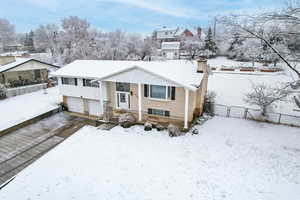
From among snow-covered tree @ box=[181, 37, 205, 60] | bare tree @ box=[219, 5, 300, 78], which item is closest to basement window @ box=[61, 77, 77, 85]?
bare tree @ box=[219, 5, 300, 78]

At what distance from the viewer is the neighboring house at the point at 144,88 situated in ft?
40.6

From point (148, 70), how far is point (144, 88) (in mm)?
1814

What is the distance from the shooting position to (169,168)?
8.51 meters

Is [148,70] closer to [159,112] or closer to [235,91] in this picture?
[159,112]

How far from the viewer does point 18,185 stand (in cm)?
798

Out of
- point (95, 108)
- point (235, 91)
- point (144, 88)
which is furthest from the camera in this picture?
point (235, 91)

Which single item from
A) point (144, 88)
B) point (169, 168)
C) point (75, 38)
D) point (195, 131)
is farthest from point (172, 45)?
point (169, 168)

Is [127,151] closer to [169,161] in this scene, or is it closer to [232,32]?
[169,161]

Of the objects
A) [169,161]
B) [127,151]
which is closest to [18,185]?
[127,151]

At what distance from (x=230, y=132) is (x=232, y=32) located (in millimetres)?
6977

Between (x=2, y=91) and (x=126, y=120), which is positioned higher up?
(x=2, y=91)

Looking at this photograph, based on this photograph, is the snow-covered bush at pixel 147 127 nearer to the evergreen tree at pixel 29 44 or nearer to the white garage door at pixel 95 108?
the white garage door at pixel 95 108

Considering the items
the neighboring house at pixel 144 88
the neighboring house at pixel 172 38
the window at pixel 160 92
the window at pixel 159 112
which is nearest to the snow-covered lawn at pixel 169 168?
the window at pixel 159 112

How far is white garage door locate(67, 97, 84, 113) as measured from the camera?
1780 cm
